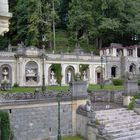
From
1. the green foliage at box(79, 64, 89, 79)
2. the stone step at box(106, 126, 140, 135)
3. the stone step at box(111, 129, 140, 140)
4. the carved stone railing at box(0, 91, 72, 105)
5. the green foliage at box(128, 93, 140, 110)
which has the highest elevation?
the green foliage at box(79, 64, 89, 79)

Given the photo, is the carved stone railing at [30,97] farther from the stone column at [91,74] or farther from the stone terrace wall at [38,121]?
the stone column at [91,74]

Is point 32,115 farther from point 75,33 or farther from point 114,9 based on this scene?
point 114,9

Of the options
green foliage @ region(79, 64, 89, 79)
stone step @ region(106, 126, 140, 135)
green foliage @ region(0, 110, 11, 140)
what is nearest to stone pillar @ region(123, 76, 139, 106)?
stone step @ region(106, 126, 140, 135)

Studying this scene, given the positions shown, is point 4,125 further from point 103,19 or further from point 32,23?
point 103,19

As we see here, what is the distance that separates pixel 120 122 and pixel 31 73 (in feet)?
55.8

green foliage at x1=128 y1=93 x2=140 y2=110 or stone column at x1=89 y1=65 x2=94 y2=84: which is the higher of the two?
stone column at x1=89 y1=65 x2=94 y2=84

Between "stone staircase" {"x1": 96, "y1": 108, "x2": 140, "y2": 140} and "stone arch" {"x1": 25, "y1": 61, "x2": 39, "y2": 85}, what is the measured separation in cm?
1503

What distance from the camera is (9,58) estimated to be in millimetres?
34469

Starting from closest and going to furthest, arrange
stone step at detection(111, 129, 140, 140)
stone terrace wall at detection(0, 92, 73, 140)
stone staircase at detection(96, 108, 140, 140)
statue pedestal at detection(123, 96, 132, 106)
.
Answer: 1. stone terrace wall at detection(0, 92, 73, 140)
2. stone step at detection(111, 129, 140, 140)
3. stone staircase at detection(96, 108, 140, 140)
4. statue pedestal at detection(123, 96, 132, 106)

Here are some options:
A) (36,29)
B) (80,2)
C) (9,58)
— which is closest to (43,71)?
(9,58)

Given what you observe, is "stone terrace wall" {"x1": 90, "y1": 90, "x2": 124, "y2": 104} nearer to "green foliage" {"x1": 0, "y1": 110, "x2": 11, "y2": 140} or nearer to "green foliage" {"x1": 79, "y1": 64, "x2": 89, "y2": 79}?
"green foliage" {"x1": 0, "y1": 110, "x2": 11, "y2": 140}

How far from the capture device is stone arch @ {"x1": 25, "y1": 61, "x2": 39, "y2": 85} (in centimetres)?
3575

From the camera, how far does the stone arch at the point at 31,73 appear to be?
3575 centimetres

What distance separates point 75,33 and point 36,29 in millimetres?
6922
